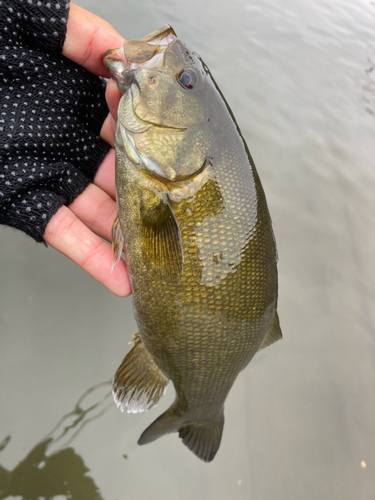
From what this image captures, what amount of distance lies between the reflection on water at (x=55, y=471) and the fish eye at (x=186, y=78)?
6.41ft

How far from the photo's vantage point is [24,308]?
7.60ft

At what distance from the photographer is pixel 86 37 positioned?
68.5 inches

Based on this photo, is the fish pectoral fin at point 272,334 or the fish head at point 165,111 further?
the fish pectoral fin at point 272,334

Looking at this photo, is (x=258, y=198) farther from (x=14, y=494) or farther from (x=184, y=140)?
(x=14, y=494)

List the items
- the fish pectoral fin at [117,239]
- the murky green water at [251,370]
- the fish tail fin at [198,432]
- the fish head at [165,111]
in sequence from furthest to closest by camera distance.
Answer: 1. the murky green water at [251,370]
2. the fish tail fin at [198,432]
3. the fish pectoral fin at [117,239]
4. the fish head at [165,111]

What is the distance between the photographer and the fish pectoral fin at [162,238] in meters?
1.42

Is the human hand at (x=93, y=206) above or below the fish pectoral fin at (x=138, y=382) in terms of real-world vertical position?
above

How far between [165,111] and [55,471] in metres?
2.05

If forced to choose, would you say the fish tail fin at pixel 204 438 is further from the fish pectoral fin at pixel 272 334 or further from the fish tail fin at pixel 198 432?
the fish pectoral fin at pixel 272 334

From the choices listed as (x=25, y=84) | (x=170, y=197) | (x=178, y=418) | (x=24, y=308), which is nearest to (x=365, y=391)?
(x=178, y=418)

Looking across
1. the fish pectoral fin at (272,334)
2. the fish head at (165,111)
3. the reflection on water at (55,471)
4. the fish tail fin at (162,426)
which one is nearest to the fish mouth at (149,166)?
the fish head at (165,111)

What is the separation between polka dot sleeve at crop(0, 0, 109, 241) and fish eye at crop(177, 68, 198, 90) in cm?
75

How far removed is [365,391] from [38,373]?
2.34m

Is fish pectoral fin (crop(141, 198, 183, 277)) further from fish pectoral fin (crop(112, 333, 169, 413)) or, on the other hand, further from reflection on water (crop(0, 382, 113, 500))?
reflection on water (crop(0, 382, 113, 500))
